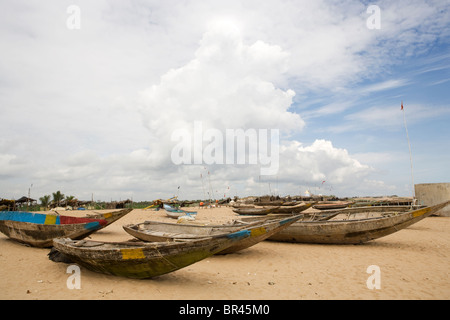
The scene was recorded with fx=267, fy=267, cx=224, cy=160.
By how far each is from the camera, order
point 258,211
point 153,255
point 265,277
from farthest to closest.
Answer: point 258,211 → point 265,277 → point 153,255

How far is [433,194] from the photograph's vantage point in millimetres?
17984

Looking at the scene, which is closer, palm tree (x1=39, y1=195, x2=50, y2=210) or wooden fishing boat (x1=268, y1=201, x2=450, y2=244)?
wooden fishing boat (x1=268, y1=201, x2=450, y2=244)

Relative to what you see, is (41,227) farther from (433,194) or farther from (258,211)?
(433,194)

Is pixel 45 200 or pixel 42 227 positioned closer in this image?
pixel 42 227

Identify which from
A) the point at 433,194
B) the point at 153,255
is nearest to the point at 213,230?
the point at 153,255

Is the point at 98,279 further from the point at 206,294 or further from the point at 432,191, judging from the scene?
the point at 432,191

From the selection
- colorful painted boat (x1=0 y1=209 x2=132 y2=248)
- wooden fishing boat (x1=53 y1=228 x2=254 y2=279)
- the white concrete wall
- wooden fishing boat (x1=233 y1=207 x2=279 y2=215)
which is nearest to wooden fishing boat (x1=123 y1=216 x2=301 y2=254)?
wooden fishing boat (x1=53 y1=228 x2=254 y2=279)

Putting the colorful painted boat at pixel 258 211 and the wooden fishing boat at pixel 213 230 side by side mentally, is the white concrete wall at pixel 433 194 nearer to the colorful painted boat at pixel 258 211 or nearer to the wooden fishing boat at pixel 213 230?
the colorful painted boat at pixel 258 211

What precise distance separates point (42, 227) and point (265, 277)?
7.31 m

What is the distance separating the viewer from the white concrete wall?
1759cm

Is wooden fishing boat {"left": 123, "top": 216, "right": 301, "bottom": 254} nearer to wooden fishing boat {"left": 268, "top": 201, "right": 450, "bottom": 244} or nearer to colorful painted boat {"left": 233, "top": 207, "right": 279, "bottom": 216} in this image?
wooden fishing boat {"left": 268, "top": 201, "right": 450, "bottom": 244}

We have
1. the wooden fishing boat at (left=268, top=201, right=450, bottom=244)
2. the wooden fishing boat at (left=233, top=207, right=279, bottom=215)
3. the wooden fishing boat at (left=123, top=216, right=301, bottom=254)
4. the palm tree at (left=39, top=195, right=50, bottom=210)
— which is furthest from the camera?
the palm tree at (left=39, top=195, right=50, bottom=210)

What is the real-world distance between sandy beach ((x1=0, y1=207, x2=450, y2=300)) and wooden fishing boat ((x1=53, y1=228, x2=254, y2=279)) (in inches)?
13.9
